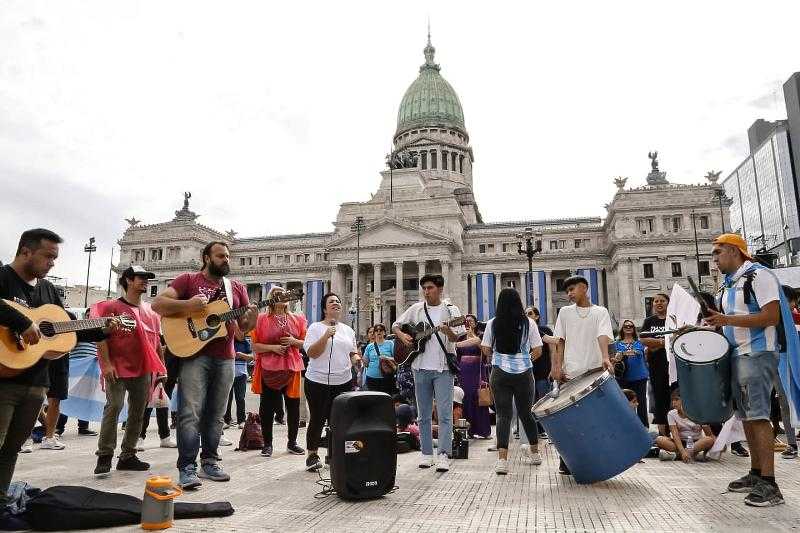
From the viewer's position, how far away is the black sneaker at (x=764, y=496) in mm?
4988

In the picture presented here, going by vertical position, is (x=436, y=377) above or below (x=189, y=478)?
above

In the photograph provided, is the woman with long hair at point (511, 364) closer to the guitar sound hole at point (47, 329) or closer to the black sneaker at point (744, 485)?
Result: the black sneaker at point (744, 485)

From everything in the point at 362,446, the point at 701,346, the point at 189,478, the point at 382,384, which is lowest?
the point at 189,478

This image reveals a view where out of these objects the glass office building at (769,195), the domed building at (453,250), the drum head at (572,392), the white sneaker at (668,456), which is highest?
the glass office building at (769,195)

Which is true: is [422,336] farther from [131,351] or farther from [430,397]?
[131,351]

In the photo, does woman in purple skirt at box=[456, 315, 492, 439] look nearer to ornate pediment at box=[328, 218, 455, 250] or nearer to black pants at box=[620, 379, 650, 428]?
black pants at box=[620, 379, 650, 428]

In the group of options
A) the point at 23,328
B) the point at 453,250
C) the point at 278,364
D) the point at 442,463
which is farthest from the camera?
the point at 453,250

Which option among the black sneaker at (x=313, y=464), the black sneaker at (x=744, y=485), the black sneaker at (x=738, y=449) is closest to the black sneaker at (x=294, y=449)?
the black sneaker at (x=313, y=464)

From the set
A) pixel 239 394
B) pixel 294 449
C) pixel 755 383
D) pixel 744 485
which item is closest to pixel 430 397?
pixel 294 449

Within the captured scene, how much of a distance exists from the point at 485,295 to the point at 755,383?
46729 mm

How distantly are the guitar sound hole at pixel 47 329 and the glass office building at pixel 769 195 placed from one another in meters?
103

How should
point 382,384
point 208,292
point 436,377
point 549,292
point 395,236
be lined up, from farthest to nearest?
point 549,292 < point 395,236 < point 382,384 < point 436,377 < point 208,292

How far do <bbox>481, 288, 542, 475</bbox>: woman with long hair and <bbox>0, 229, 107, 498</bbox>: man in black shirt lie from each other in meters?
5.27

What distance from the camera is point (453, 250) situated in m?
58.0
